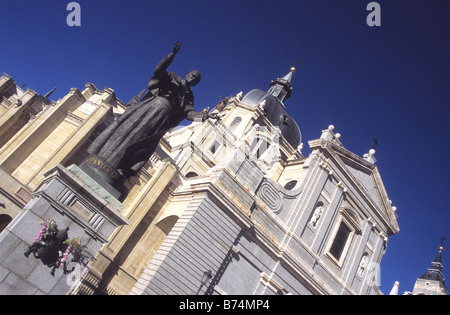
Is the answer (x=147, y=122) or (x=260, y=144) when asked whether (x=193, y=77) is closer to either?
(x=147, y=122)

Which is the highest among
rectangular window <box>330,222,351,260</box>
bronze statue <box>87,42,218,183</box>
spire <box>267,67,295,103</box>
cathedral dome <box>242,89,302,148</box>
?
spire <box>267,67,295,103</box>

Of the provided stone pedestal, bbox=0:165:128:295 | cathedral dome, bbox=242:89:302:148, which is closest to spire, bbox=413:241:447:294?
cathedral dome, bbox=242:89:302:148

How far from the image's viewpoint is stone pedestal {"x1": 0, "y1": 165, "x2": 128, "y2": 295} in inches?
158

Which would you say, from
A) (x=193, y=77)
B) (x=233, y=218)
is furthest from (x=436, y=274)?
(x=193, y=77)

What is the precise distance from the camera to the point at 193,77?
19.3 ft

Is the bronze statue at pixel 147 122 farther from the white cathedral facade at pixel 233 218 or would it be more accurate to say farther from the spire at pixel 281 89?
the spire at pixel 281 89

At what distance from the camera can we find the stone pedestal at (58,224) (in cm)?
401

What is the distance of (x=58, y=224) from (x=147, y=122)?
6.59ft

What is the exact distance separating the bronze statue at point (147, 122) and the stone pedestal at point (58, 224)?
1.77 feet

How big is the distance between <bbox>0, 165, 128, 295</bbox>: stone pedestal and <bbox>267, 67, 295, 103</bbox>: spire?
1505 inches

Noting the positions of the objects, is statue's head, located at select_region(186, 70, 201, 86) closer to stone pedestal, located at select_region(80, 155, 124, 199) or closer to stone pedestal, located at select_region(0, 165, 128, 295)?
stone pedestal, located at select_region(80, 155, 124, 199)
